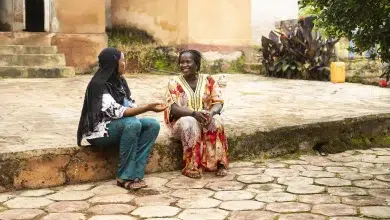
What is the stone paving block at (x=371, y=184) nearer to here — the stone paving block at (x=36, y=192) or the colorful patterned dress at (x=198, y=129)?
the colorful patterned dress at (x=198, y=129)

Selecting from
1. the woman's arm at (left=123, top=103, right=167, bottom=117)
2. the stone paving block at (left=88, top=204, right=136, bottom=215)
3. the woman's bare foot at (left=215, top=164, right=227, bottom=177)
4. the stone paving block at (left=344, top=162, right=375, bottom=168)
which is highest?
the woman's arm at (left=123, top=103, right=167, bottom=117)

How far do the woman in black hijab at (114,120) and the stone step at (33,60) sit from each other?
6.45 meters

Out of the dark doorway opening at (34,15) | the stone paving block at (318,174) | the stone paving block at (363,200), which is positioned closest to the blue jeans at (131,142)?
the stone paving block at (318,174)

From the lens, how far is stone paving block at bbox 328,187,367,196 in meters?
3.93

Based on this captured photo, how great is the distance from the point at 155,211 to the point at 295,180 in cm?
136

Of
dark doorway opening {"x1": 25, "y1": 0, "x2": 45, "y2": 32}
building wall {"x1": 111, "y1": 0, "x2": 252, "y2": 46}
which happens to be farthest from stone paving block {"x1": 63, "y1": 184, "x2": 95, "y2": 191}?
dark doorway opening {"x1": 25, "y1": 0, "x2": 45, "y2": 32}

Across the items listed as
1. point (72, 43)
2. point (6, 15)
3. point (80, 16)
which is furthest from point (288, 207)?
point (6, 15)

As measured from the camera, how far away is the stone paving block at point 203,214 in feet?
11.1

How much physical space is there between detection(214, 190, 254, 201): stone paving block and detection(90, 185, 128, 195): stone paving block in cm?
72

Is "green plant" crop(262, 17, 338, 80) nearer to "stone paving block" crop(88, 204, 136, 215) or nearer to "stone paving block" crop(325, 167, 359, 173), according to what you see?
"stone paving block" crop(325, 167, 359, 173)

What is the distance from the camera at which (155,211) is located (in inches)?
139

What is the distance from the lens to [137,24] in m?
12.3

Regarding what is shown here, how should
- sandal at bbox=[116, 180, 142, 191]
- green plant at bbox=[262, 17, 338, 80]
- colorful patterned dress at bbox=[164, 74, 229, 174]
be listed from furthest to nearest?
1. green plant at bbox=[262, 17, 338, 80]
2. colorful patterned dress at bbox=[164, 74, 229, 174]
3. sandal at bbox=[116, 180, 142, 191]

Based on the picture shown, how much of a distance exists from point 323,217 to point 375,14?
1528 mm
